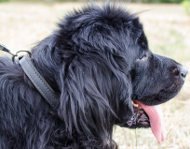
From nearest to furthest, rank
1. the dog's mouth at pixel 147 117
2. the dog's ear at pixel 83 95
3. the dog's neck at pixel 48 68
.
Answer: the dog's ear at pixel 83 95, the dog's neck at pixel 48 68, the dog's mouth at pixel 147 117

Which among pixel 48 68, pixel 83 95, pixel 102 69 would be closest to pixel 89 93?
pixel 83 95

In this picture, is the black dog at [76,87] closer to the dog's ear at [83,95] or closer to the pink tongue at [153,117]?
the dog's ear at [83,95]

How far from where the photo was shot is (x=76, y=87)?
2178mm

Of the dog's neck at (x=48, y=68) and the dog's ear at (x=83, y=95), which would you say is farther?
the dog's neck at (x=48, y=68)

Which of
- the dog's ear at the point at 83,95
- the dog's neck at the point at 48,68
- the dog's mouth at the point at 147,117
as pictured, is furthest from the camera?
the dog's mouth at the point at 147,117

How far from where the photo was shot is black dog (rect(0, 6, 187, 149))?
2.22m

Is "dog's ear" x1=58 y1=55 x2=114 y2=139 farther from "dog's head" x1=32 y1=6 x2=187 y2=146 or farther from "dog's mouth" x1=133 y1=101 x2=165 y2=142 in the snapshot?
"dog's mouth" x1=133 y1=101 x2=165 y2=142

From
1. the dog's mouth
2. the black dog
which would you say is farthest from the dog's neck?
the dog's mouth

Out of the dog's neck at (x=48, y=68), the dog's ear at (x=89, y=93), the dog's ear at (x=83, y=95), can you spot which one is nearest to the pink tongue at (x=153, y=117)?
the dog's ear at (x=89, y=93)

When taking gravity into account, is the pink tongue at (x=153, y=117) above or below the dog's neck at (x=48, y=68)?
below

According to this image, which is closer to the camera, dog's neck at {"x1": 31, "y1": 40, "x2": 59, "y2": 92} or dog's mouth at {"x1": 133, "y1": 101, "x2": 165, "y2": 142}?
dog's neck at {"x1": 31, "y1": 40, "x2": 59, "y2": 92}

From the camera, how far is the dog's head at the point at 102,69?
2209 millimetres

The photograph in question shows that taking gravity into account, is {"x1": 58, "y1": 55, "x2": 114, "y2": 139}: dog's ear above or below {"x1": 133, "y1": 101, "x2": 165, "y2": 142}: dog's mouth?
above

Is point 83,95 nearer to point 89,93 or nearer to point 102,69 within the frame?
point 89,93
